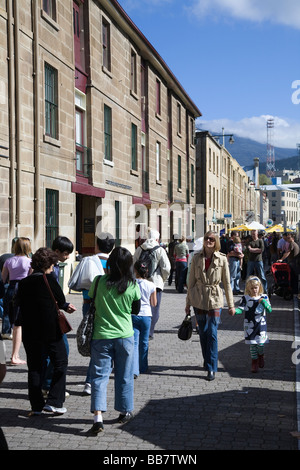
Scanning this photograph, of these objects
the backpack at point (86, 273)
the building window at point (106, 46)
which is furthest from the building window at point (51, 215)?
the backpack at point (86, 273)

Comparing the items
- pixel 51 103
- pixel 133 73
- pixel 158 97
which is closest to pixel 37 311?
pixel 51 103

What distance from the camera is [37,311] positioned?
5672 mm

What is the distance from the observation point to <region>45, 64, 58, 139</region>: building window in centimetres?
1526

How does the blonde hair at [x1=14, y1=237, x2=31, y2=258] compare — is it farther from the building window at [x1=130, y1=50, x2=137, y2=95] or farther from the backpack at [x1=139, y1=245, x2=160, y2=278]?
the building window at [x1=130, y1=50, x2=137, y2=95]

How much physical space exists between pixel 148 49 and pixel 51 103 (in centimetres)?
968

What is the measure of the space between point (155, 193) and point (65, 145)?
10.5 metres

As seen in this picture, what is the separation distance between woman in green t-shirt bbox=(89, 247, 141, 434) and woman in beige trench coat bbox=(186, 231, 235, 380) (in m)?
1.94

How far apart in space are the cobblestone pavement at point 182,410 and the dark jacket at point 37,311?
82 cm

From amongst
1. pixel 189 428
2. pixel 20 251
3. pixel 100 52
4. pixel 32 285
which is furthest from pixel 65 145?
pixel 189 428

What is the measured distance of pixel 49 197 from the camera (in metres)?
15.4

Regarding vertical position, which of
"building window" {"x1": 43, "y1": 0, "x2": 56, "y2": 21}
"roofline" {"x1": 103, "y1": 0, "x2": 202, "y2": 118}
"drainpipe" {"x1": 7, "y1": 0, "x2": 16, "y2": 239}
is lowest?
"drainpipe" {"x1": 7, "y1": 0, "x2": 16, "y2": 239}

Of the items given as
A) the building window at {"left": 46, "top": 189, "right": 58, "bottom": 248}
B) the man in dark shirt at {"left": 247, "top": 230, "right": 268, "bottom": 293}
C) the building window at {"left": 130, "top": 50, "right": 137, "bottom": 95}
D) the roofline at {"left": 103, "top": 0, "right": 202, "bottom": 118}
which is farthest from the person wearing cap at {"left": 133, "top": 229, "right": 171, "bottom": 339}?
the building window at {"left": 130, "top": 50, "right": 137, "bottom": 95}

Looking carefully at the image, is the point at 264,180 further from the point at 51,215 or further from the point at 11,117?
the point at 11,117

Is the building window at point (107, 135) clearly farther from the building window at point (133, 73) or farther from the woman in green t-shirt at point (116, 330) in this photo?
the woman in green t-shirt at point (116, 330)
